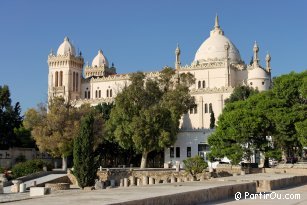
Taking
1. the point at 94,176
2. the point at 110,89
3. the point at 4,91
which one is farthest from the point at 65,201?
the point at 110,89

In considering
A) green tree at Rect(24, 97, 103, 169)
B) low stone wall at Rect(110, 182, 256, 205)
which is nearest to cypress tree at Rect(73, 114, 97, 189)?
green tree at Rect(24, 97, 103, 169)

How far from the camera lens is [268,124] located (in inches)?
1501

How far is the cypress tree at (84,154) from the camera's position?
3406 cm

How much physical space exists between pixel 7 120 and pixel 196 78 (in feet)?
102

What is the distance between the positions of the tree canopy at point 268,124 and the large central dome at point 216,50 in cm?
3510

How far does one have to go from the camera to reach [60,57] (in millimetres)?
83188

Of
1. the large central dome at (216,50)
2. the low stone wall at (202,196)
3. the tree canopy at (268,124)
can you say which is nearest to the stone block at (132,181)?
the tree canopy at (268,124)

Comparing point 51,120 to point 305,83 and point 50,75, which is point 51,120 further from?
point 50,75

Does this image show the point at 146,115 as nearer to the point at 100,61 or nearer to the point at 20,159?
the point at 20,159

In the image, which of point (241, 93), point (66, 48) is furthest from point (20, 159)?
point (66, 48)

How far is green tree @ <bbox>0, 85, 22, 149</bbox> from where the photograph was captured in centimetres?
5134

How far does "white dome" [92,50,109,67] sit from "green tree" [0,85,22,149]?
37690 millimetres

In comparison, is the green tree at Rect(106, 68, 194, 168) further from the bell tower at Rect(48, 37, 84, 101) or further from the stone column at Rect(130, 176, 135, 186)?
the bell tower at Rect(48, 37, 84, 101)

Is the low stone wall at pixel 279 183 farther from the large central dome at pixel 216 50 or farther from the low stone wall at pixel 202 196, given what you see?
the large central dome at pixel 216 50
